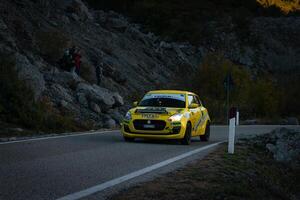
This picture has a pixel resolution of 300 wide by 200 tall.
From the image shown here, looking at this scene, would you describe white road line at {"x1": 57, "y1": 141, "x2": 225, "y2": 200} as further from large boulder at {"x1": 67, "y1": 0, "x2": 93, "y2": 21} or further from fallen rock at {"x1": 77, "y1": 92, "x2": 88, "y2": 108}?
large boulder at {"x1": 67, "y1": 0, "x2": 93, "y2": 21}

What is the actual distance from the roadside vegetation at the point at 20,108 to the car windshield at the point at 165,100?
3.78 m

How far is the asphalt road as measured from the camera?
701cm

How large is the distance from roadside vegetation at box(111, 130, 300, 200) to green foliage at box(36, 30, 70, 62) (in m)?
21.0

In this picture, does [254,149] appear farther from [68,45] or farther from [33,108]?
[68,45]

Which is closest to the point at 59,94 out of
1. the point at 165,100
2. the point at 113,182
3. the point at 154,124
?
the point at 165,100

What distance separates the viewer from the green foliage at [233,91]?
134 ft

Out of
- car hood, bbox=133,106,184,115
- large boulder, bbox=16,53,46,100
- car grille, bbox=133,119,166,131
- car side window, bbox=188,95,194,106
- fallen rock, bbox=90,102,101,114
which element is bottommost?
car grille, bbox=133,119,166,131

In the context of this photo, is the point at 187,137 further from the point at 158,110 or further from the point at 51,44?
the point at 51,44

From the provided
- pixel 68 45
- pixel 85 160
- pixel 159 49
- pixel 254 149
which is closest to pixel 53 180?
pixel 85 160

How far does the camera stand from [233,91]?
41.1 meters

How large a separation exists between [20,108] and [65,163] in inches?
335

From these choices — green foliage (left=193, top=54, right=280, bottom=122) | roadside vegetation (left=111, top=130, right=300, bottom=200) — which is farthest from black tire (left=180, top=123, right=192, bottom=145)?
green foliage (left=193, top=54, right=280, bottom=122)

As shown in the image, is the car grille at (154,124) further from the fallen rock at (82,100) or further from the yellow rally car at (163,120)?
the fallen rock at (82,100)

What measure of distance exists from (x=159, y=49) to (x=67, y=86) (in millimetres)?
33507
